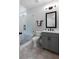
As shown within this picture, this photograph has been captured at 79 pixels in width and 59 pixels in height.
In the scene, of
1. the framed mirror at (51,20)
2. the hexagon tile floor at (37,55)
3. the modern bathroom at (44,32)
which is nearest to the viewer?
the hexagon tile floor at (37,55)

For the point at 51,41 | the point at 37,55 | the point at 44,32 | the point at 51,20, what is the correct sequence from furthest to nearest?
the point at 51,20 < the point at 44,32 < the point at 51,41 < the point at 37,55

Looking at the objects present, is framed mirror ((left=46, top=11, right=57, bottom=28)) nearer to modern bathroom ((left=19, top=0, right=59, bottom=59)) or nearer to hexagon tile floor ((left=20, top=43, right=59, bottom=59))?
modern bathroom ((left=19, top=0, right=59, bottom=59))

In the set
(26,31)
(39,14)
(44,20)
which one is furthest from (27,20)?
(44,20)

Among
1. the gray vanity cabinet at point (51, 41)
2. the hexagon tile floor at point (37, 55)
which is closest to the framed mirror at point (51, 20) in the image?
the gray vanity cabinet at point (51, 41)

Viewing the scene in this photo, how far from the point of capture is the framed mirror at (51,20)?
5681 mm

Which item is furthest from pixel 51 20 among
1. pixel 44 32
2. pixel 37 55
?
pixel 37 55

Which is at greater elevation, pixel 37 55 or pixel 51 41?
pixel 51 41

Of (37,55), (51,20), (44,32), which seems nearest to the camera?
(37,55)

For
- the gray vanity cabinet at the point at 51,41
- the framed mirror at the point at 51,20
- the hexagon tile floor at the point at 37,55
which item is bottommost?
the hexagon tile floor at the point at 37,55

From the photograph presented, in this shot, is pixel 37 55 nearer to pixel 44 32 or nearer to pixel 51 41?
pixel 51 41

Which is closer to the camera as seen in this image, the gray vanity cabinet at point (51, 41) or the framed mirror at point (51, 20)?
the gray vanity cabinet at point (51, 41)

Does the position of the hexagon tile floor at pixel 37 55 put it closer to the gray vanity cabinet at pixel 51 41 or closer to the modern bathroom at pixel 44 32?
the modern bathroom at pixel 44 32

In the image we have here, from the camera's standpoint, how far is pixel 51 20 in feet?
19.5
